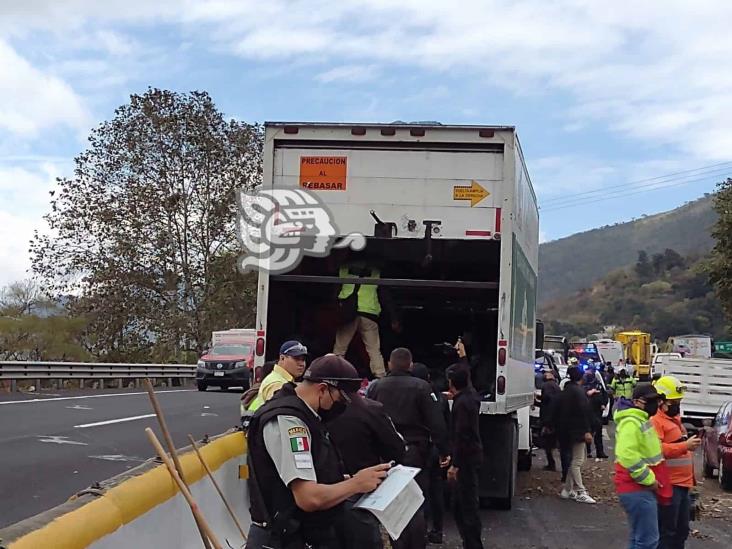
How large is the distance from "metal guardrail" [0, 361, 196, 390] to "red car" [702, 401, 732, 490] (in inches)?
457

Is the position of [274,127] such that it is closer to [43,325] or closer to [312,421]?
[312,421]

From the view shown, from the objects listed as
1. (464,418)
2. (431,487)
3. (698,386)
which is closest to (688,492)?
(464,418)

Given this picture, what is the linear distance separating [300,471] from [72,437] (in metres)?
12.4

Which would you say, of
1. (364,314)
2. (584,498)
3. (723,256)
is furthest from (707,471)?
(723,256)

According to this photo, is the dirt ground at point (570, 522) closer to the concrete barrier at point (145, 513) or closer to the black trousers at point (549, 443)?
the black trousers at point (549, 443)

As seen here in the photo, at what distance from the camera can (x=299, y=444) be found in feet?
14.3

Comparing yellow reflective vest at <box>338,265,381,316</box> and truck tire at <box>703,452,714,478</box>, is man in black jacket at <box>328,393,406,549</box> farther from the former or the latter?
truck tire at <box>703,452,714,478</box>

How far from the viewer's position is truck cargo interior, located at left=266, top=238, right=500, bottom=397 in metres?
11.2

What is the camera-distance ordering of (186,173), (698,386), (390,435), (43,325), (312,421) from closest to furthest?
(312,421), (390,435), (698,386), (43,325), (186,173)

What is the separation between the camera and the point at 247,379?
118ft

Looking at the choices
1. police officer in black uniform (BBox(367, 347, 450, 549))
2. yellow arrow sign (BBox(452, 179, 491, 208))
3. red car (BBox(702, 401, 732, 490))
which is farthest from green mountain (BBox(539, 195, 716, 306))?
police officer in black uniform (BBox(367, 347, 450, 549))

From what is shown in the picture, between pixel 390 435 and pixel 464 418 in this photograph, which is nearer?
pixel 390 435

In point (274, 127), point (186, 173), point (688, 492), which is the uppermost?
point (186, 173)

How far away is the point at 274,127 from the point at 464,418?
3774mm
